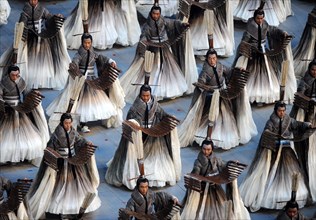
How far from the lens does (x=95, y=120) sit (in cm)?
2575

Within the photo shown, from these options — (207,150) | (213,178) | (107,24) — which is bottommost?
(213,178)

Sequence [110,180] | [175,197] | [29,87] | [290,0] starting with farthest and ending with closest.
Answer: [290,0] → [29,87] → [110,180] → [175,197]

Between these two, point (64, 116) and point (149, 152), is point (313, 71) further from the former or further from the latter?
point (64, 116)

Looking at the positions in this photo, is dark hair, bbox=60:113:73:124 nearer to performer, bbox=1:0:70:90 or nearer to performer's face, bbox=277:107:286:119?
performer's face, bbox=277:107:286:119

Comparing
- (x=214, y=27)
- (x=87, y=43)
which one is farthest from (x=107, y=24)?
(x=87, y=43)

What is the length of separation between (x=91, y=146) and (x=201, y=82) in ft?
8.76

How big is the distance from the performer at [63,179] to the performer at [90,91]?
1742mm

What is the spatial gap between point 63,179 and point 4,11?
5995 millimetres

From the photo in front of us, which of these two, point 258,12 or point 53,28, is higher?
point 258,12

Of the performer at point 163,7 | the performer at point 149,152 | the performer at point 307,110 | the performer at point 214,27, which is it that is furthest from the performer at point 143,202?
the performer at point 163,7

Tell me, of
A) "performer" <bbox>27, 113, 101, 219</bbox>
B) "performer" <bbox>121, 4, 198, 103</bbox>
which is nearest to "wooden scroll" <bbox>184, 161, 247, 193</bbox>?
"performer" <bbox>27, 113, 101, 219</bbox>

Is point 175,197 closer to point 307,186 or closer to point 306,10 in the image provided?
point 307,186

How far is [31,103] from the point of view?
24.7 meters

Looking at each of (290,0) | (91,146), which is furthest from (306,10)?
(91,146)
